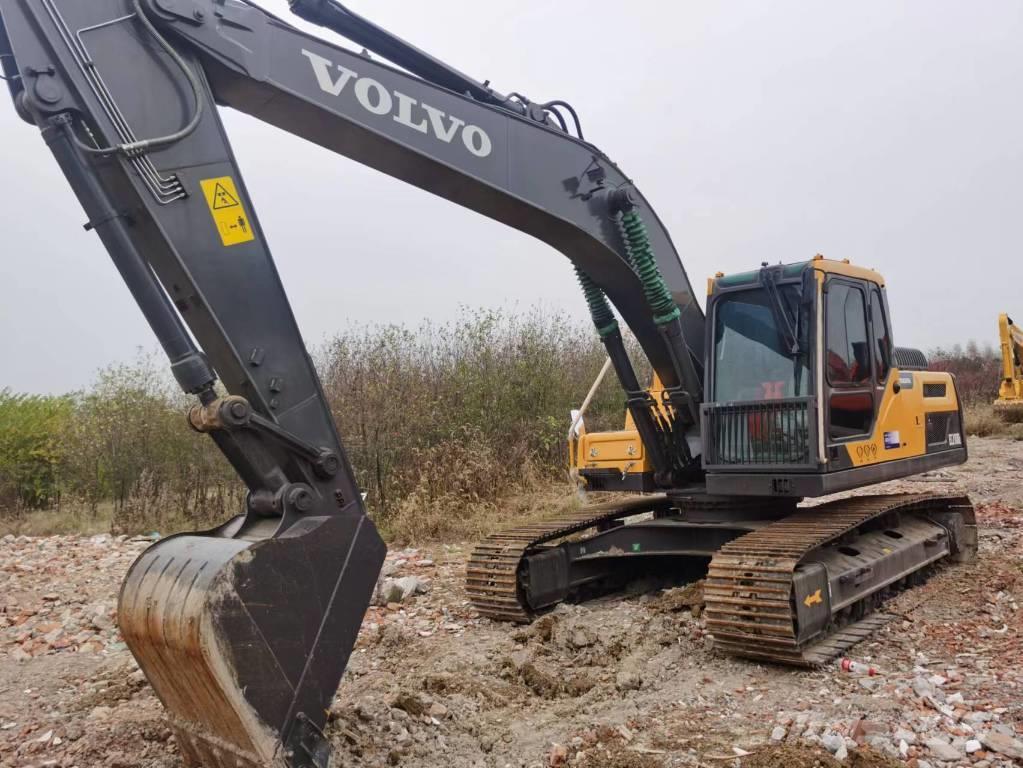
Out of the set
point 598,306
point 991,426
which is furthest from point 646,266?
point 991,426

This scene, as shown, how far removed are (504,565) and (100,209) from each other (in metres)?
3.76

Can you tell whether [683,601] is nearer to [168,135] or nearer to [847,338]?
[847,338]

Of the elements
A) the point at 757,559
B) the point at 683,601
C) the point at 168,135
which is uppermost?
the point at 168,135

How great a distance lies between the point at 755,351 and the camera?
5820 mm

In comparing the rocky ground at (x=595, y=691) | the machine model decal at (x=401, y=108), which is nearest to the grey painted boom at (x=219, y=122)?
the machine model decal at (x=401, y=108)

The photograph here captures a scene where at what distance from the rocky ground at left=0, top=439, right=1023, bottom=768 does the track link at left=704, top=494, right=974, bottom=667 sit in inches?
5.4

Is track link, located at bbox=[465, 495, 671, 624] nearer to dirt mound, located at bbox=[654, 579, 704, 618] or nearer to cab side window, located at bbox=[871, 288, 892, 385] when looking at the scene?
dirt mound, located at bbox=[654, 579, 704, 618]

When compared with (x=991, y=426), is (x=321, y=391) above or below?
above

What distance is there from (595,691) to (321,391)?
2.24 meters

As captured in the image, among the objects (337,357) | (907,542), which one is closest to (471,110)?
(907,542)

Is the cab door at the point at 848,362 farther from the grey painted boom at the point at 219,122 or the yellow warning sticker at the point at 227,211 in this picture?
the yellow warning sticker at the point at 227,211

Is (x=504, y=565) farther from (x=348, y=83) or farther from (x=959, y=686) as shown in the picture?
(x=348, y=83)

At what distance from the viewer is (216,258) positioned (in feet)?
11.6

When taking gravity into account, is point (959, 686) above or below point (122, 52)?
below
